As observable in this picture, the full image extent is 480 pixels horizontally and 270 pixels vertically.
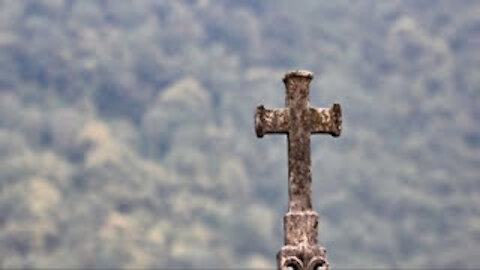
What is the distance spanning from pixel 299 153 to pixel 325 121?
2.16 ft

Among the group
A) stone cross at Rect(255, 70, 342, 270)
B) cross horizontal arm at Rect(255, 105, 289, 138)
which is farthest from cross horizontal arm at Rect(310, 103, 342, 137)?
cross horizontal arm at Rect(255, 105, 289, 138)

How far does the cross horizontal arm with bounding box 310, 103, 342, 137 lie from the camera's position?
688 inches

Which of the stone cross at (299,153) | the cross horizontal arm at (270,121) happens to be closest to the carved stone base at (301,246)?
the stone cross at (299,153)

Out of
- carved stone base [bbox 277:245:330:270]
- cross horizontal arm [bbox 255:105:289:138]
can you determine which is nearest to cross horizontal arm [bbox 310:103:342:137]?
cross horizontal arm [bbox 255:105:289:138]

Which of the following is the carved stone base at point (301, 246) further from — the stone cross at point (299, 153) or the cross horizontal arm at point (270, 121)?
the cross horizontal arm at point (270, 121)

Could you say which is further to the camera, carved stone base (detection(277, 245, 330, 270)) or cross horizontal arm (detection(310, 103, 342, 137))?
cross horizontal arm (detection(310, 103, 342, 137))

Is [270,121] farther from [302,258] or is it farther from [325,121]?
[302,258]

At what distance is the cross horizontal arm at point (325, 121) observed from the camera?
1748 centimetres

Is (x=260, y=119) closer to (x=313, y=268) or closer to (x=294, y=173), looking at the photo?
(x=294, y=173)

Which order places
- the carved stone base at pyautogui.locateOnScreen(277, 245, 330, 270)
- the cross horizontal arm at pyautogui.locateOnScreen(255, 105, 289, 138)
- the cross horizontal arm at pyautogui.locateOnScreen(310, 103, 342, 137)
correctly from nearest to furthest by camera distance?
the carved stone base at pyautogui.locateOnScreen(277, 245, 330, 270) → the cross horizontal arm at pyautogui.locateOnScreen(255, 105, 289, 138) → the cross horizontal arm at pyautogui.locateOnScreen(310, 103, 342, 137)

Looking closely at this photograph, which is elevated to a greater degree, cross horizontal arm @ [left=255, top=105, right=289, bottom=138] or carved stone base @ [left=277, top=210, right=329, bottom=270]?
cross horizontal arm @ [left=255, top=105, right=289, bottom=138]

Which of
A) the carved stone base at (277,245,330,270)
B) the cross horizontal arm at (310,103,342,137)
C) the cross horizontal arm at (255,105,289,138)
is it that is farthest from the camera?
the cross horizontal arm at (310,103,342,137)

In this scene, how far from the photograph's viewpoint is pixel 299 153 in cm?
1728

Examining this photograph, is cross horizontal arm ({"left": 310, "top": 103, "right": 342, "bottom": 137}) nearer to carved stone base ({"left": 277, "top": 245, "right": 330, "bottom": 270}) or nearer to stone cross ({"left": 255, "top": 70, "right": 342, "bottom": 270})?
stone cross ({"left": 255, "top": 70, "right": 342, "bottom": 270})
